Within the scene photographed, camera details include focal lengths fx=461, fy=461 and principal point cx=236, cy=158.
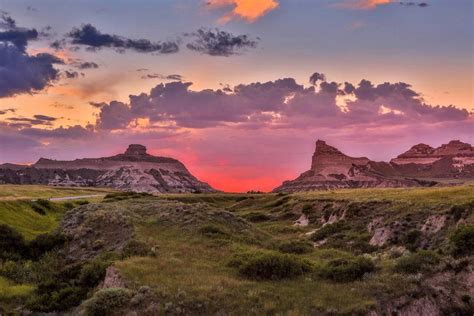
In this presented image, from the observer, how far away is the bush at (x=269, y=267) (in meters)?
27.3

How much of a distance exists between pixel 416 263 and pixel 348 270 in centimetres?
400

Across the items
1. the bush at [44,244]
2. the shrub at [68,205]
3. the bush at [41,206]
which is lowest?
the bush at [44,244]

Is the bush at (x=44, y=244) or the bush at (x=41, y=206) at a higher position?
the bush at (x=41, y=206)

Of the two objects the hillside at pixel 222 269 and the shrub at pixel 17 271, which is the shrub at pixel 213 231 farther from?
the shrub at pixel 17 271

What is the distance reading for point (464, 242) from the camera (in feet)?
97.5

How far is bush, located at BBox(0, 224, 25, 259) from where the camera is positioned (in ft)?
120

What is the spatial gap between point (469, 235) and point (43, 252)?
32.5 m

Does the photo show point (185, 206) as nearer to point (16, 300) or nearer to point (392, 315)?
point (16, 300)

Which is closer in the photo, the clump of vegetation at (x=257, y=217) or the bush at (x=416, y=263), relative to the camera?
the bush at (x=416, y=263)

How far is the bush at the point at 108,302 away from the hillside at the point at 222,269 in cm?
5

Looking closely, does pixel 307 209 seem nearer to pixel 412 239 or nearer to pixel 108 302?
pixel 412 239

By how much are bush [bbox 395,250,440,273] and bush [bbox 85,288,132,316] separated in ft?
51.2

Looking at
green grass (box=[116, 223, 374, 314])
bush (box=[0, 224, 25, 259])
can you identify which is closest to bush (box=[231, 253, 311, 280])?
green grass (box=[116, 223, 374, 314])

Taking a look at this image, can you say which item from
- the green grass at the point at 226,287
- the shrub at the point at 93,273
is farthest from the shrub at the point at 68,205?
the shrub at the point at 93,273
